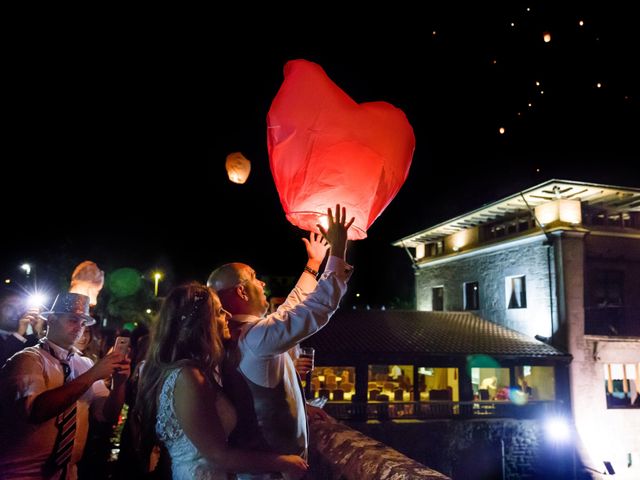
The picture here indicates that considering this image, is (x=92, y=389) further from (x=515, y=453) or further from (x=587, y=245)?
(x=587, y=245)

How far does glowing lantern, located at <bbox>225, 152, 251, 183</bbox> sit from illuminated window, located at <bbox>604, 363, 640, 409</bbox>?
16864 mm

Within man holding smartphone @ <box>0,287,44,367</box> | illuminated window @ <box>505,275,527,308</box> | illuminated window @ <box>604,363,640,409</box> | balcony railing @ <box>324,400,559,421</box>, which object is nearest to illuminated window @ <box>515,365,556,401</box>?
balcony railing @ <box>324,400,559,421</box>

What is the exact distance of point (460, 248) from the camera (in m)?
23.4

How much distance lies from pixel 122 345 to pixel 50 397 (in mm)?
505

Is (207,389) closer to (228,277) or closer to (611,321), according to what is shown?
(228,277)

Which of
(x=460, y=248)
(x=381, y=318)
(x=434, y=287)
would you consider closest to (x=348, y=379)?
(x=381, y=318)

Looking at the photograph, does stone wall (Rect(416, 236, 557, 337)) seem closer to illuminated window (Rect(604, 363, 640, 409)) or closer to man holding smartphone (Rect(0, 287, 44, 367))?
illuminated window (Rect(604, 363, 640, 409))

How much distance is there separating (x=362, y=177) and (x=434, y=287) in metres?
23.9

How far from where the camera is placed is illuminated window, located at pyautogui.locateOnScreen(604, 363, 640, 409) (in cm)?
1741

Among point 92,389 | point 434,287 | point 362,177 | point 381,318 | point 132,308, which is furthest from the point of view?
point 132,308

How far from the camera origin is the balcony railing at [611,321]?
17.4 m

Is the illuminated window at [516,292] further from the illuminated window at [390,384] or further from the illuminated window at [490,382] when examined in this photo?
the illuminated window at [390,384]

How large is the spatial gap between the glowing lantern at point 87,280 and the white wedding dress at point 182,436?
9.41ft

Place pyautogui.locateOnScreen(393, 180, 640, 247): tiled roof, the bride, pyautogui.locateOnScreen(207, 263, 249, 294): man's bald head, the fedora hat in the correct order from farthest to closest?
→ pyautogui.locateOnScreen(393, 180, 640, 247): tiled roof < the fedora hat < pyautogui.locateOnScreen(207, 263, 249, 294): man's bald head < the bride
